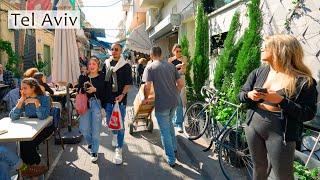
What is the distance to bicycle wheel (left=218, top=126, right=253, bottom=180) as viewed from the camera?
16.2 ft

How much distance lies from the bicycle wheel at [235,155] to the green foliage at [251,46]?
1.27m

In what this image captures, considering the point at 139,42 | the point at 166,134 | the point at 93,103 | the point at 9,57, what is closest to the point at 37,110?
the point at 93,103

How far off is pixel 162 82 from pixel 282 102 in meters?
2.82

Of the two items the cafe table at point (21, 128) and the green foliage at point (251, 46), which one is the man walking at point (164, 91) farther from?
the cafe table at point (21, 128)

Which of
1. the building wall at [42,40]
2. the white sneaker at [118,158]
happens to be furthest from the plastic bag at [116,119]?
the building wall at [42,40]

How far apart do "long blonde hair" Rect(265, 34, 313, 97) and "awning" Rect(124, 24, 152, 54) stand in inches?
854

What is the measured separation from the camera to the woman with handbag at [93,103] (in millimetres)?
5797

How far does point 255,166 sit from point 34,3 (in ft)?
45.8

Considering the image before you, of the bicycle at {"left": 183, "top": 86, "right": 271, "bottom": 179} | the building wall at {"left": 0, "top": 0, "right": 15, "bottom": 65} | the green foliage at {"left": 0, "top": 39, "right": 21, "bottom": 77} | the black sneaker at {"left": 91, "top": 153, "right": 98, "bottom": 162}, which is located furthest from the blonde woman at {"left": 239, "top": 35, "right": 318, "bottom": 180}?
the building wall at {"left": 0, "top": 0, "right": 15, "bottom": 65}

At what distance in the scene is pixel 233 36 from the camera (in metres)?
6.96

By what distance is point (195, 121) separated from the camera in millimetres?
7332

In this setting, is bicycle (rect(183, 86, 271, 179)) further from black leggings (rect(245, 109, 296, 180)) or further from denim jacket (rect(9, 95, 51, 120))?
denim jacket (rect(9, 95, 51, 120))

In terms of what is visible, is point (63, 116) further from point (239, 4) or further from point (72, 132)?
point (239, 4)

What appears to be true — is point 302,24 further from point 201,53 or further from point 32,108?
point 32,108
